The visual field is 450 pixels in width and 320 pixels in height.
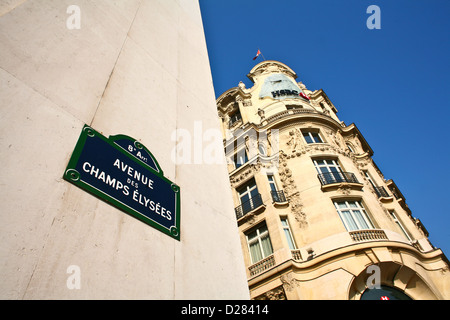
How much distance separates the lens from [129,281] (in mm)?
1794

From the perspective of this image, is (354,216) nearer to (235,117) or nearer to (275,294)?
(275,294)

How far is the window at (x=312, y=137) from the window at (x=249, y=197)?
217 inches

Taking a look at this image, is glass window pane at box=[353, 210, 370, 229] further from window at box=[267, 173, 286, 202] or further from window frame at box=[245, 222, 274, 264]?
window frame at box=[245, 222, 274, 264]

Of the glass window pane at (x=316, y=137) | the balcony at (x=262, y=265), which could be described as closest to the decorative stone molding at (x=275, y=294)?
the balcony at (x=262, y=265)

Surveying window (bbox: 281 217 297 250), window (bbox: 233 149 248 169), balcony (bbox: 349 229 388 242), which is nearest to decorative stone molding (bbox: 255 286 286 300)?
window (bbox: 281 217 297 250)

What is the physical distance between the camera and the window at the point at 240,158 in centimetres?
2182

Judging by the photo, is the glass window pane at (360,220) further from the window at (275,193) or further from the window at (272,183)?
the window at (272,183)

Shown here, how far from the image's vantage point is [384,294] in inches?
527

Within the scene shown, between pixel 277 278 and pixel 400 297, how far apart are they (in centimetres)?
625

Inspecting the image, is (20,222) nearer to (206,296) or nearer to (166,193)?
(166,193)

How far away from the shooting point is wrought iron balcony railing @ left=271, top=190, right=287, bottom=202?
17413 millimetres

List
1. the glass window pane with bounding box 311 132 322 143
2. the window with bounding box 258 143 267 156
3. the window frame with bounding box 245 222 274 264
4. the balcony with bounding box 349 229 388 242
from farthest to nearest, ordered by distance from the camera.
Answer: the window with bounding box 258 143 267 156 < the glass window pane with bounding box 311 132 322 143 < the window frame with bounding box 245 222 274 264 < the balcony with bounding box 349 229 388 242

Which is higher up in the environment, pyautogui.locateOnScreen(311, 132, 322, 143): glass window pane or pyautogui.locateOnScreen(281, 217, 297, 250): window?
pyautogui.locateOnScreen(311, 132, 322, 143): glass window pane

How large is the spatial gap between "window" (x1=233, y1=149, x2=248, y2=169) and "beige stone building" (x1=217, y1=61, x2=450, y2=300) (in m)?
0.09
